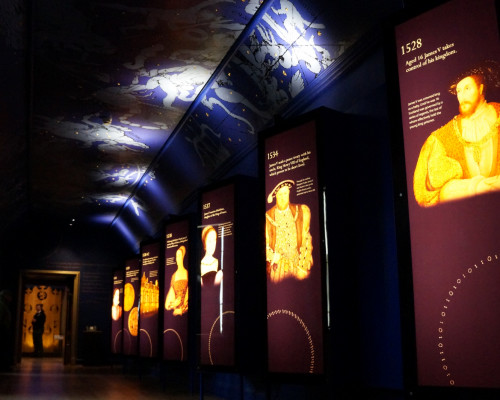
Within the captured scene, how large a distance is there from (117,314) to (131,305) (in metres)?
1.45

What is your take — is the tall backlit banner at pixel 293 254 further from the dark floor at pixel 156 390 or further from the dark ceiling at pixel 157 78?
the dark ceiling at pixel 157 78

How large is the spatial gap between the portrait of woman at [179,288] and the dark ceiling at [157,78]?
1284 mm

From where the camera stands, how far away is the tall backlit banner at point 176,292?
777 cm

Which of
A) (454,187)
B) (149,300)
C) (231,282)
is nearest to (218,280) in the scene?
(231,282)

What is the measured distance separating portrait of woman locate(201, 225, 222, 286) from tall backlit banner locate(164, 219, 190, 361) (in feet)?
4.90

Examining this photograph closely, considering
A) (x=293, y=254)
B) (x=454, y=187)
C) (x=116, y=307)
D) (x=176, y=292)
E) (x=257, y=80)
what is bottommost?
(x=116, y=307)

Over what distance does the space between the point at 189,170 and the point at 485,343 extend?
6655 mm

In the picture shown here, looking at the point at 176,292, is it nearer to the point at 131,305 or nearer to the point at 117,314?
the point at 131,305

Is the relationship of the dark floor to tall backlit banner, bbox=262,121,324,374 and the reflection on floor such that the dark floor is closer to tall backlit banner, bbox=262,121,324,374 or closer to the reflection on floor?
the reflection on floor

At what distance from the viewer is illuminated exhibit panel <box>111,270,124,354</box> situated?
40.1ft

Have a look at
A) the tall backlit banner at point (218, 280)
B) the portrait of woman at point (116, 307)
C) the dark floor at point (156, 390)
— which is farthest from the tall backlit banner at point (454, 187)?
the portrait of woman at point (116, 307)

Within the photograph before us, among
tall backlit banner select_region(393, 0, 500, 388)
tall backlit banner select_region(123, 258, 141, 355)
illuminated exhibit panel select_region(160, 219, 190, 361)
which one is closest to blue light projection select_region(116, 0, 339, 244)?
illuminated exhibit panel select_region(160, 219, 190, 361)

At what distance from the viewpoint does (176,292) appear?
26.1 ft

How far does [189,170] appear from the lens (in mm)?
9039
